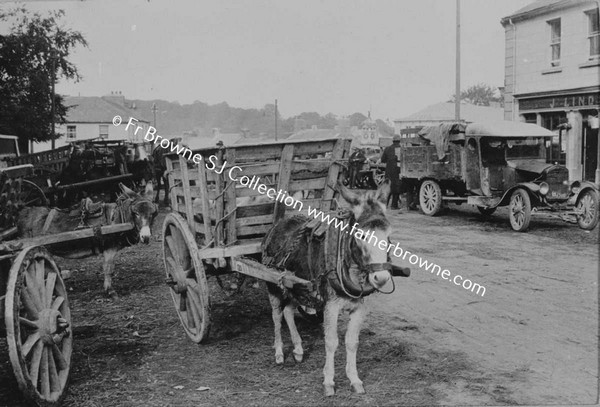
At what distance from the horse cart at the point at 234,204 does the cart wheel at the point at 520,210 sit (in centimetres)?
775

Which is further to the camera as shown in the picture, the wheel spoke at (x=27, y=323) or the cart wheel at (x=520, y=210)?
the cart wheel at (x=520, y=210)

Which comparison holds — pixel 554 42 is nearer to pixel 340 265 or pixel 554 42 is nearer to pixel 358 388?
pixel 340 265

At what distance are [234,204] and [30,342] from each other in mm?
2241

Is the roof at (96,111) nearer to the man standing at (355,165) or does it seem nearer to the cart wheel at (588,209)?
the man standing at (355,165)

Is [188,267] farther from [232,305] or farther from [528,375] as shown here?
[528,375]

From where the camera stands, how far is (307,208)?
576 centimetres

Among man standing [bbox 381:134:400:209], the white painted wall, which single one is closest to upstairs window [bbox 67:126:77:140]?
man standing [bbox 381:134:400:209]

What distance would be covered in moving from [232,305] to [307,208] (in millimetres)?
2040

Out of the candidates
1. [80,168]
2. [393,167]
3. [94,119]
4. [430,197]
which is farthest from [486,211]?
[94,119]

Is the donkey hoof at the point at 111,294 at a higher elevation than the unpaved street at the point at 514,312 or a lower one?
higher

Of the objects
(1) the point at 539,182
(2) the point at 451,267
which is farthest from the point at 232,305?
(1) the point at 539,182

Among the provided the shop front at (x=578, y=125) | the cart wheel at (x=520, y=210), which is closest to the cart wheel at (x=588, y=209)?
the cart wheel at (x=520, y=210)

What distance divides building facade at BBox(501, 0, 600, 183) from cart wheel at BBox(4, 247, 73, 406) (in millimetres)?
15071

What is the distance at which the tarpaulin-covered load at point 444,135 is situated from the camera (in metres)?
14.0
